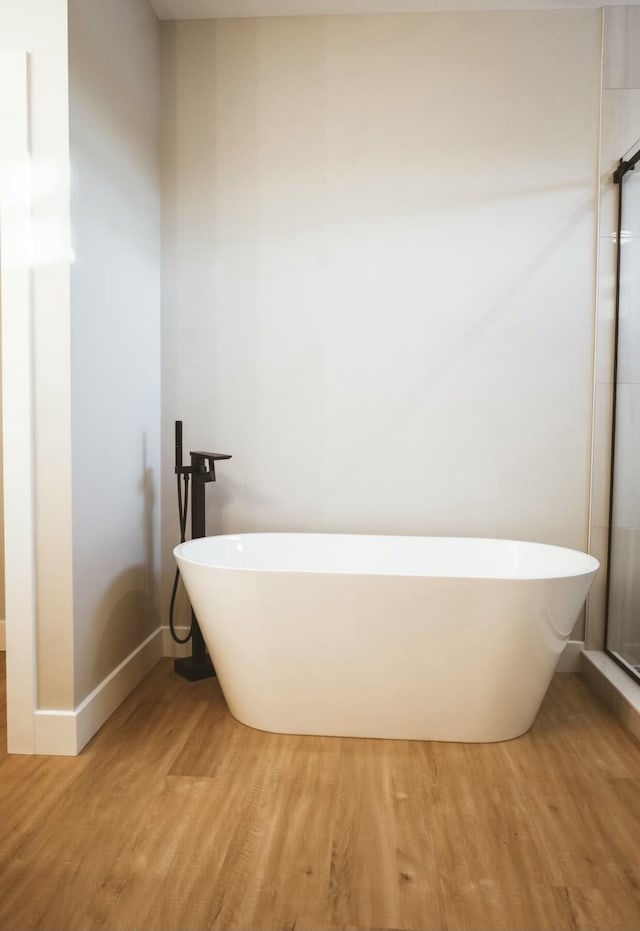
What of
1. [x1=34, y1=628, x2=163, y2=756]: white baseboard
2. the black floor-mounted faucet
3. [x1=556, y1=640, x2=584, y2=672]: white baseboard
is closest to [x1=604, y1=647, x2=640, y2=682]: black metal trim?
[x1=556, y1=640, x2=584, y2=672]: white baseboard

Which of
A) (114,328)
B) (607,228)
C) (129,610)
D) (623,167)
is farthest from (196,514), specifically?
(623,167)

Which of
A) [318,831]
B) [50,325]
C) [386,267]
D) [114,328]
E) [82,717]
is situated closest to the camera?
[318,831]

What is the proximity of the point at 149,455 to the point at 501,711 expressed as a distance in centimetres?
176

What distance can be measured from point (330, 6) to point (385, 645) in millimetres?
2661

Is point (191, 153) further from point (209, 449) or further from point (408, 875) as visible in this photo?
point (408, 875)

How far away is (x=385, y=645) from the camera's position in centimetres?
222

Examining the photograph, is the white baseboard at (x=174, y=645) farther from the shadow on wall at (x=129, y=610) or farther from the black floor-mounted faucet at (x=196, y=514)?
the black floor-mounted faucet at (x=196, y=514)

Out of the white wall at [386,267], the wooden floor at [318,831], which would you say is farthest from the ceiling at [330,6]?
the wooden floor at [318,831]

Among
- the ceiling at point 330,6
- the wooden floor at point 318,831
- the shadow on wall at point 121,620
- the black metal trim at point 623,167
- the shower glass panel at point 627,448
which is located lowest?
the wooden floor at point 318,831

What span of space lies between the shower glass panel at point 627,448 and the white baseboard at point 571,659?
0.42 ft

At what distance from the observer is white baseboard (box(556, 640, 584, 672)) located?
118 inches

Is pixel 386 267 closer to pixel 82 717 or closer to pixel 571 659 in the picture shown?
pixel 571 659

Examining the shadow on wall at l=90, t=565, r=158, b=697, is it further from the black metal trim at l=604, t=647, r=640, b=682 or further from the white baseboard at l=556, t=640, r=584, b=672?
the black metal trim at l=604, t=647, r=640, b=682

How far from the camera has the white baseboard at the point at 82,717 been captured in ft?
7.13
